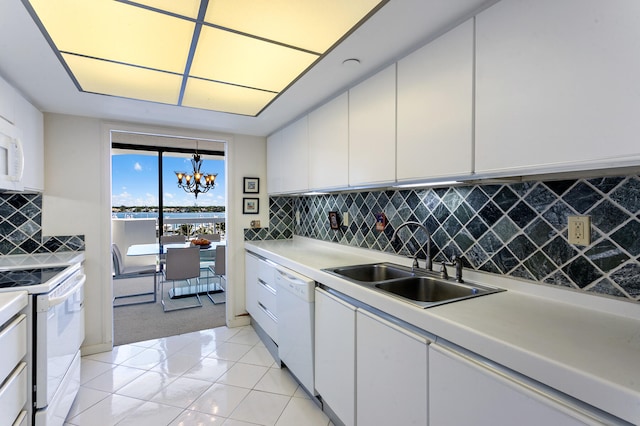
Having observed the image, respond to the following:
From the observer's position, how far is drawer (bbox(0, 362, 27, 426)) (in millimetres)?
1319

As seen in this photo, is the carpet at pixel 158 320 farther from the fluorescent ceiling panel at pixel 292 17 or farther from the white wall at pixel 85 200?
the fluorescent ceiling panel at pixel 292 17

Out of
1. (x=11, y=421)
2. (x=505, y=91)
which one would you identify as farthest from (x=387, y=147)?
(x=11, y=421)

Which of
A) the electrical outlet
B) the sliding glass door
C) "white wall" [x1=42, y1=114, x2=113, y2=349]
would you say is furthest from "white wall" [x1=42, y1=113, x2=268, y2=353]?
the electrical outlet

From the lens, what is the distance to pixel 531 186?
1431 mm

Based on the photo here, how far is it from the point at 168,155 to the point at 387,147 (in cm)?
547

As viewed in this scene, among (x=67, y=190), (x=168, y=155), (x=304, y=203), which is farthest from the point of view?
(x=168, y=155)

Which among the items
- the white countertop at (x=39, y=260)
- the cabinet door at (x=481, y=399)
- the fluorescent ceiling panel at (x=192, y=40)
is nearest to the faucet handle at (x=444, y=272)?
the cabinet door at (x=481, y=399)

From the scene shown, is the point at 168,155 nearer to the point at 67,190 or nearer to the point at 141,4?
the point at 67,190

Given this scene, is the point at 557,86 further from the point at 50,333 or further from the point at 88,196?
the point at 88,196

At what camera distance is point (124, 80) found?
6.92 ft

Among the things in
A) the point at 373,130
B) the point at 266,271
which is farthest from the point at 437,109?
the point at 266,271

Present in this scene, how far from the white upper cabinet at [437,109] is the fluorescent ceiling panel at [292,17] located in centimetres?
39

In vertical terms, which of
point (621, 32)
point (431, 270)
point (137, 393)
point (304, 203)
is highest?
point (621, 32)

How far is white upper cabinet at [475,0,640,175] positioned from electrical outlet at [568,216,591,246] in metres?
0.33
